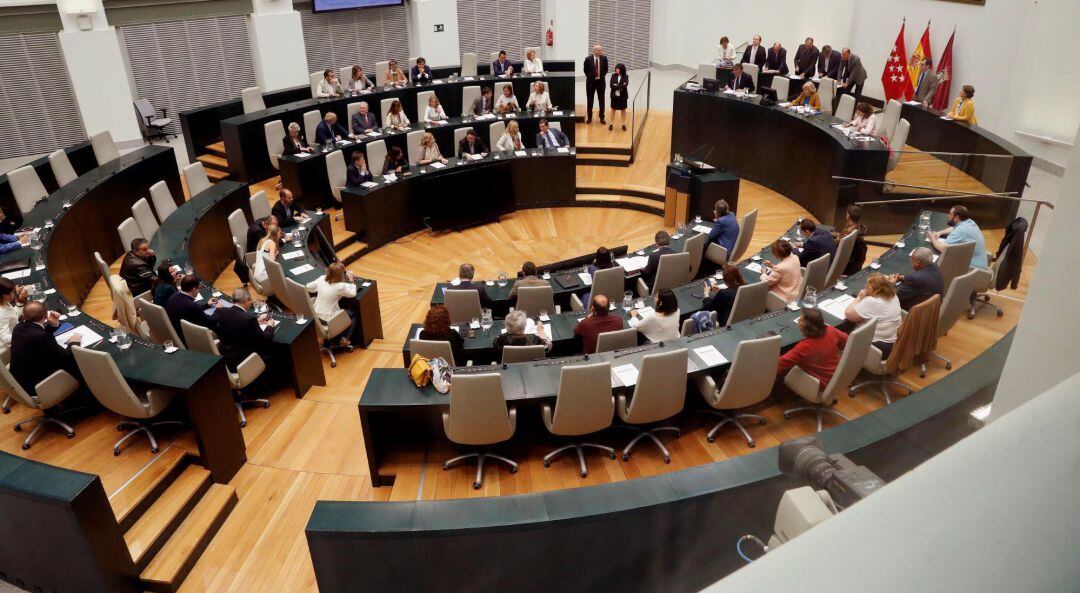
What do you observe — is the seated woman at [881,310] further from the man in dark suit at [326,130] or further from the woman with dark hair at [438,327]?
the man in dark suit at [326,130]

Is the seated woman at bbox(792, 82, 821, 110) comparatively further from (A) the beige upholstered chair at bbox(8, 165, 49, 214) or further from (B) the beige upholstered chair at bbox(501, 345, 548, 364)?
(A) the beige upholstered chair at bbox(8, 165, 49, 214)

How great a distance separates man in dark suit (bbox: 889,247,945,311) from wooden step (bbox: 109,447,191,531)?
5.96 m

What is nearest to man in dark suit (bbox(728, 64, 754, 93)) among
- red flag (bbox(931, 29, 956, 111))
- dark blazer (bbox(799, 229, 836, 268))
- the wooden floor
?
red flag (bbox(931, 29, 956, 111))

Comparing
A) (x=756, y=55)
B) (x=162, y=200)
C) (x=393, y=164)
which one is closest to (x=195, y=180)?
(x=162, y=200)

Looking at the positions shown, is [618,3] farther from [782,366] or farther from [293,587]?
[293,587]

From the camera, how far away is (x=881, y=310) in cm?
584

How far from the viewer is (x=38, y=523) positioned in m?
4.30

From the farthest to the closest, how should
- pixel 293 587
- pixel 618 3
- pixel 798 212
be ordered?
pixel 618 3
pixel 798 212
pixel 293 587

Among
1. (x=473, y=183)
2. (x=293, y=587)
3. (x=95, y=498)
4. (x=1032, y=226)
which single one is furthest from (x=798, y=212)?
(x=95, y=498)

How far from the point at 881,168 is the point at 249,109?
10.5 meters

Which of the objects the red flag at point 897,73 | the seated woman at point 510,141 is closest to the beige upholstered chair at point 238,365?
the seated woman at point 510,141

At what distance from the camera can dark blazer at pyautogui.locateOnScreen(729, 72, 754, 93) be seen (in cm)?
1307

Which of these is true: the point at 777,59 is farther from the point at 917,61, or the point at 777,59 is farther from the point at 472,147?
the point at 472,147

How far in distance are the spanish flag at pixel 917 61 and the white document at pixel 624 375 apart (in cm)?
1062
